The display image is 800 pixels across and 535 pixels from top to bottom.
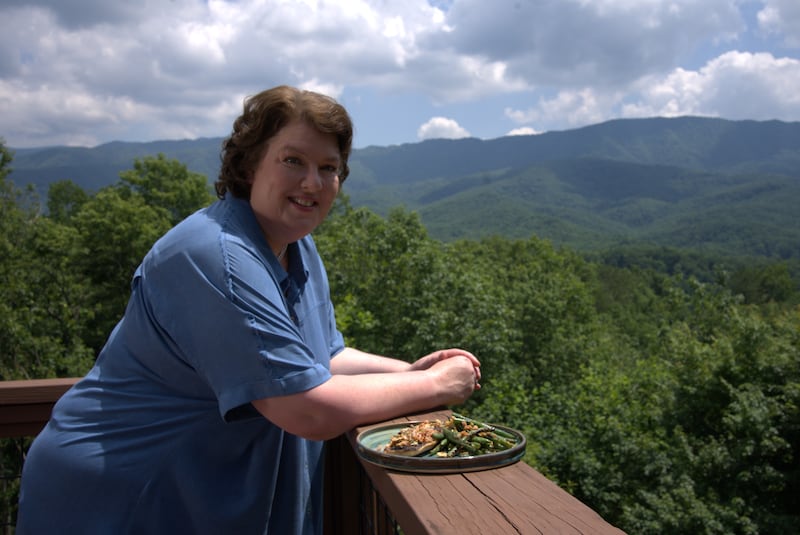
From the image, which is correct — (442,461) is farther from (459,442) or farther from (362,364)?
(362,364)

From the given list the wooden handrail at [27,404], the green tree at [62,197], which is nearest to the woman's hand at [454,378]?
the wooden handrail at [27,404]

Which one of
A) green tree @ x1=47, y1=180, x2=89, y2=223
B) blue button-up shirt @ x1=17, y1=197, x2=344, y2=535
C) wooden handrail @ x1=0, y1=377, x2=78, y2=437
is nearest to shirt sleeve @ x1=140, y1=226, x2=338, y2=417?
blue button-up shirt @ x1=17, y1=197, x2=344, y2=535

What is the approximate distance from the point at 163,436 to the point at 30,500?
0.32 m

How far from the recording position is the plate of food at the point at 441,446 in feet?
4.06

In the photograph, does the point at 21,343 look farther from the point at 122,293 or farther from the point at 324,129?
the point at 324,129

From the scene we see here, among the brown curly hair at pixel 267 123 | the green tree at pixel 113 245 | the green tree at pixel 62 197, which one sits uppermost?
the green tree at pixel 62 197

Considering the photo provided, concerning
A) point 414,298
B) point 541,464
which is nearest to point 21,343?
point 414,298

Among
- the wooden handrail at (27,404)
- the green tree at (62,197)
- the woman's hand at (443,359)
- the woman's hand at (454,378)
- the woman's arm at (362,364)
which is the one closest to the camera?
the woman's hand at (454,378)

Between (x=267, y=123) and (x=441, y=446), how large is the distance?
79 cm

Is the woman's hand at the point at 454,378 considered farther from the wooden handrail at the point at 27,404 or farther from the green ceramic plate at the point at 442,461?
the wooden handrail at the point at 27,404

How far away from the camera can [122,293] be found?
25047mm

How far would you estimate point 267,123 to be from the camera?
4.90ft

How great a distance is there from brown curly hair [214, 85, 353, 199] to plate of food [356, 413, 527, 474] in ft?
2.09

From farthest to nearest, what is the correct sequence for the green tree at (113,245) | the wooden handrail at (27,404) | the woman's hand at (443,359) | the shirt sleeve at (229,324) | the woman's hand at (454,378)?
the green tree at (113,245)
the wooden handrail at (27,404)
the woman's hand at (443,359)
the woman's hand at (454,378)
the shirt sleeve at (229,324)
